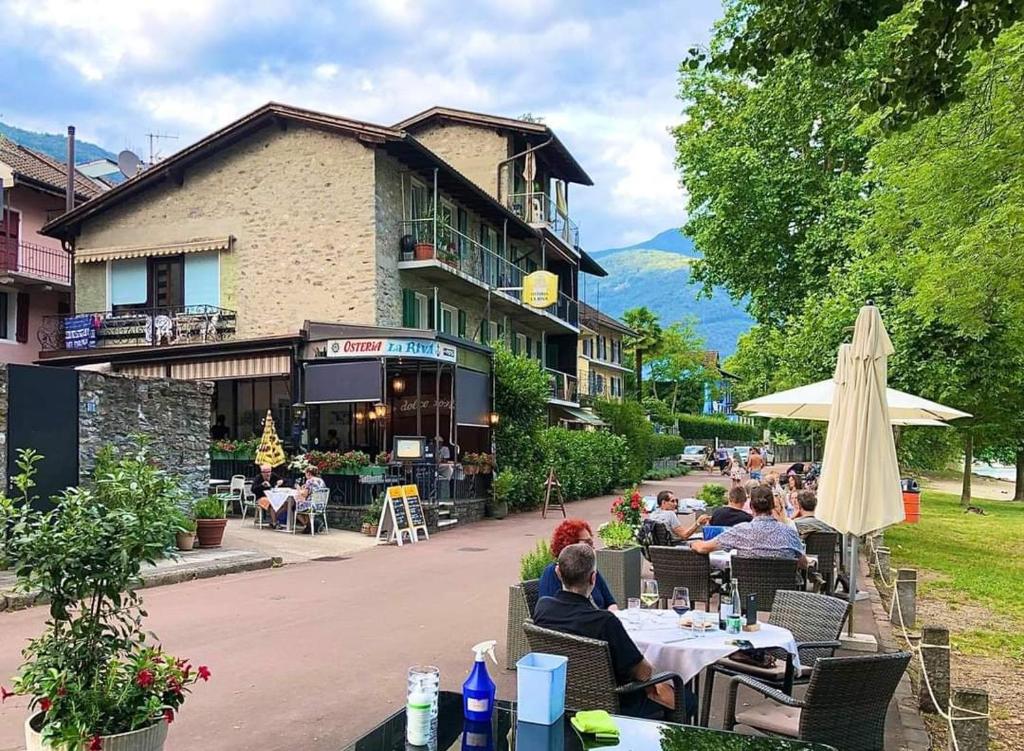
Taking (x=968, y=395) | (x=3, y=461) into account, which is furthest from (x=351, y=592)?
(x=968, y=395)

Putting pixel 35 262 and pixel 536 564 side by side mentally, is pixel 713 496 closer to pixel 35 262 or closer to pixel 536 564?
pixel 536 564

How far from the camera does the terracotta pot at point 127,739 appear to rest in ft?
11.7

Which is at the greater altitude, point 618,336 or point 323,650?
point 618,336

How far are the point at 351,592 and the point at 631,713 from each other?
7.02 metres

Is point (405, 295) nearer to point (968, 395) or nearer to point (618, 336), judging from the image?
point (968, 395)

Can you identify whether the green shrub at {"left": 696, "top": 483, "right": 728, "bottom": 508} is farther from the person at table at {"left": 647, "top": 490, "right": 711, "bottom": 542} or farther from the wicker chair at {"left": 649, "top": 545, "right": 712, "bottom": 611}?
the wicker chair at {"left": 649, "top": 545, "right": 712, "bottom": 611}

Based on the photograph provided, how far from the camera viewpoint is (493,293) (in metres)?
26.7

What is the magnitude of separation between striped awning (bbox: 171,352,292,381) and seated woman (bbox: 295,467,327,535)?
3.47 m

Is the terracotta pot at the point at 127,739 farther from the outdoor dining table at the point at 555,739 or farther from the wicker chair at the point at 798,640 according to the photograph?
the wicker chair at the point at 798,640

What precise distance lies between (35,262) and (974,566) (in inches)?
1068

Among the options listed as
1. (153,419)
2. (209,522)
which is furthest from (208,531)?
(153,419)

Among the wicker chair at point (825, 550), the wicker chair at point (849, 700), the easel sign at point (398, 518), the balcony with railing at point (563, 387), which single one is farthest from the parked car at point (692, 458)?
the wicker chair at point (849, 700)

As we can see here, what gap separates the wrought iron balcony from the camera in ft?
72.6

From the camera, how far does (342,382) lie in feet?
60.5
